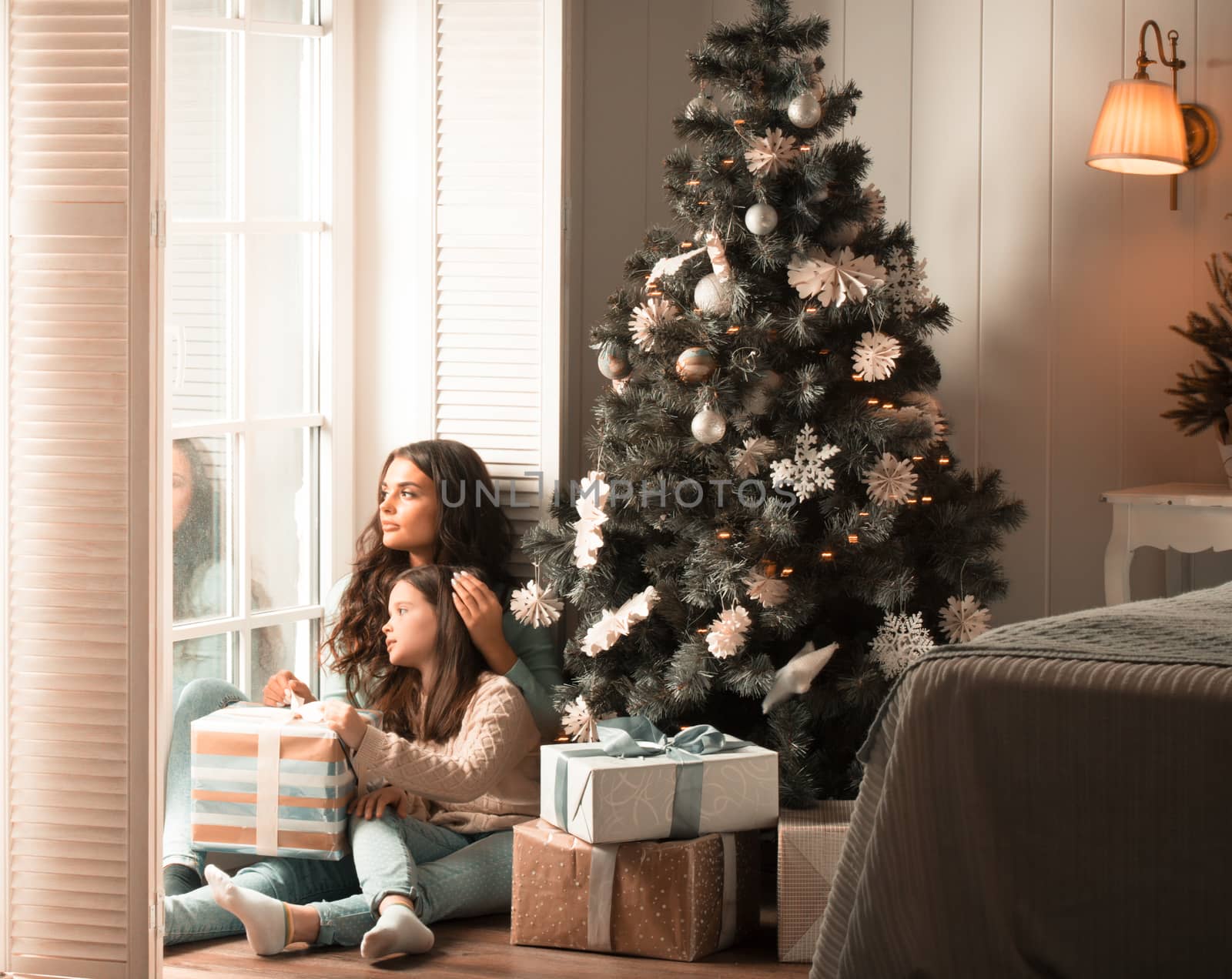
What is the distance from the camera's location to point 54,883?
219cm

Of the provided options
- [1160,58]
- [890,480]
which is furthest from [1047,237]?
[890,480]

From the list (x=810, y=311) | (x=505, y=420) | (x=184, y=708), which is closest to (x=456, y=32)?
(x=505, y=420)

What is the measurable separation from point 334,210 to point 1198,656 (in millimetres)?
2283

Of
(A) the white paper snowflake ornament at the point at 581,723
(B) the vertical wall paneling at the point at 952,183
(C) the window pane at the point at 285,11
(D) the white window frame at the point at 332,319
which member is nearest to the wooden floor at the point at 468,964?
(A) the white paper snowflake ornament at the point at 581,723

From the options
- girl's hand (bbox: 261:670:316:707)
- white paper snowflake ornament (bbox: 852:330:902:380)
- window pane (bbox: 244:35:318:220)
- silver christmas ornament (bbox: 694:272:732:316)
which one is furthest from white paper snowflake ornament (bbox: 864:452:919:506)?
window pane (bbox: 244:35:318:220)

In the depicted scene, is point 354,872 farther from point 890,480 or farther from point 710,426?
point 890,480

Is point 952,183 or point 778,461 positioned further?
point 952,183

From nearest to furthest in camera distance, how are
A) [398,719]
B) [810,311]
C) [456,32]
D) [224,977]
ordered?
[224,977]
[810,311]
[398,719]
[456,32]

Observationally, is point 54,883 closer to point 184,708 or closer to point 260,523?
point 184,708

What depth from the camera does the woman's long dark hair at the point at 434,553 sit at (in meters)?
2.96

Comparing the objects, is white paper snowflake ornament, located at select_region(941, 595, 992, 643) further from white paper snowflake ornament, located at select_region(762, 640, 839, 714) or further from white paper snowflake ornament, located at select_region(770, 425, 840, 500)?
white paper snowflake ornament, located at select_region(770, 425, 840, 500)

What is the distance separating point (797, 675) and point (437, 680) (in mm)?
749

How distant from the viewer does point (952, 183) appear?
3.31m

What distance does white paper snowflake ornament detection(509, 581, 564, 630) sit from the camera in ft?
9.39
